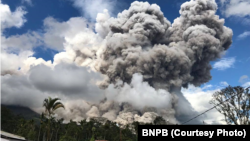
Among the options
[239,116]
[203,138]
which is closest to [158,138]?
[203,138]

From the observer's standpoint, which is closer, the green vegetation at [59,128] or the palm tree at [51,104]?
the palm tree at [51,104]

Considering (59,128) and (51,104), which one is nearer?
(51,104)

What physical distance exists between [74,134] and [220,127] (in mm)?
87052

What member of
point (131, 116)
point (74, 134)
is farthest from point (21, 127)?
point (131, 116)

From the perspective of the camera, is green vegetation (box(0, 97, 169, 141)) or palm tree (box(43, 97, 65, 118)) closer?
palm tree (box(43, 97, 65, 118))

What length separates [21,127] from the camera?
79.8m

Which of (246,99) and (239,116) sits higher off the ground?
(246,99)

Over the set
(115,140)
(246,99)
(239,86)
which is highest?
(239,86)

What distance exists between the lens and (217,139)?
10.6 metres

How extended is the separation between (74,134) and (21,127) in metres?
20.5

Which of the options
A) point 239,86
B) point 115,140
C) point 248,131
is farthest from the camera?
point 115,140

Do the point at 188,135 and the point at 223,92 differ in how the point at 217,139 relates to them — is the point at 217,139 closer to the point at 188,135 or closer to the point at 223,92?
the point at 188,135

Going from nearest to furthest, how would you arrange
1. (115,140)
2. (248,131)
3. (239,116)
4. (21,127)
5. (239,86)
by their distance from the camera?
(248,131) → (239,116) → (239,86) → (21,127) → (115,140)

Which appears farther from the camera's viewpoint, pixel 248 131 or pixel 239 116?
pixel 239 116
